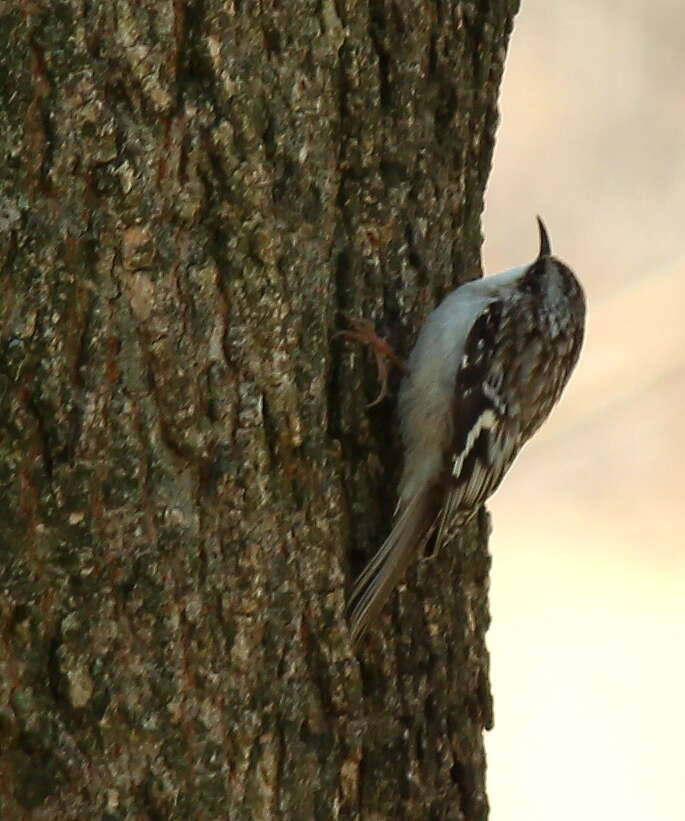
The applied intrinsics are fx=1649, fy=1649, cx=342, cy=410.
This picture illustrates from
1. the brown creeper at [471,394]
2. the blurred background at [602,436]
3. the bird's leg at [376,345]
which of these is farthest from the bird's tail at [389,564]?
the blurred background at [602,436]

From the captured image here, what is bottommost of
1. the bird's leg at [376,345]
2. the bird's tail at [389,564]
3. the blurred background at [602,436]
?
the bird's tail at [389,564]

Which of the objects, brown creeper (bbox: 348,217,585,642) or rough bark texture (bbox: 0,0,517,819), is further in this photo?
brown creeper (bbox: 348,217,585,642)

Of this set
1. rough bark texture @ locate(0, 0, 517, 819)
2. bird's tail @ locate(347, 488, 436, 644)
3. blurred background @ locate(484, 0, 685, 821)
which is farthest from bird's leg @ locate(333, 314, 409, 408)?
blurred background @ locate(484, 0, 685, 821)

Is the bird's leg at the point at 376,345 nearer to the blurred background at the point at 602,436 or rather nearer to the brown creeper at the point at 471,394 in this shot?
the brown creeper at the point at 471,394

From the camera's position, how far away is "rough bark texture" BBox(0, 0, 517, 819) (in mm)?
2125

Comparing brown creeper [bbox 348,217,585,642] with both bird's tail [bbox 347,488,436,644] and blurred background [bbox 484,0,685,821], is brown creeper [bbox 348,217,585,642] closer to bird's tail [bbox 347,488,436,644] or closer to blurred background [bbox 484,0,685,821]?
bird's tail [bbox 347,488,436,644]

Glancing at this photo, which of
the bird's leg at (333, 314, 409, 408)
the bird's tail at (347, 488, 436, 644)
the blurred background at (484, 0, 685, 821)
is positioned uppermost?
the blurred background at (484, 0, 685, 821)

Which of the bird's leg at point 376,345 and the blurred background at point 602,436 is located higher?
the blurred background at point 602,436

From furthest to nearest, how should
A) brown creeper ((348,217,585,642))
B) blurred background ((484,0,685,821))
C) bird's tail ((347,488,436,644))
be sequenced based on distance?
blurred background ((484,0,685,821)) < brown creeper ((348,217,585,642)) < bird's tail ((347,488,436,644))

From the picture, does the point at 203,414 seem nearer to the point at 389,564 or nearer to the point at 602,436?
the point at 389,564

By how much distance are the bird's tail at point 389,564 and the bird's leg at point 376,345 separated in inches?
7.6

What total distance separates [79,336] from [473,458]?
1.06 metres

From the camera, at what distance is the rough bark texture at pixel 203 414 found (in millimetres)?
2125

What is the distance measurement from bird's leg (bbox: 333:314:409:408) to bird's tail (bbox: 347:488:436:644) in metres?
0.19
